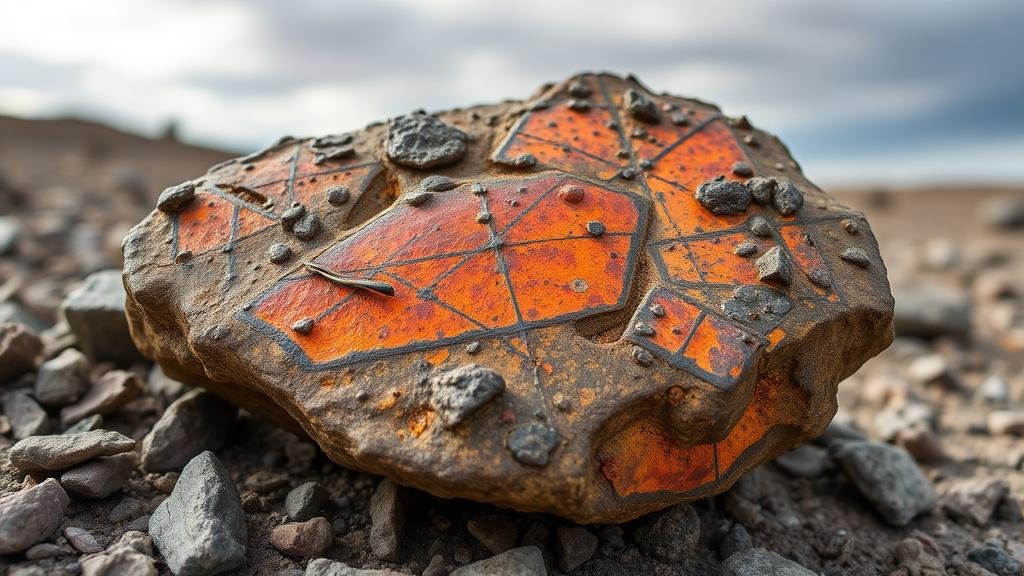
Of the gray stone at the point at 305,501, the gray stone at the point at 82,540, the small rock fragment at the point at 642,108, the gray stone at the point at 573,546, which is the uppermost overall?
the small rock fragment at the point at 642,108

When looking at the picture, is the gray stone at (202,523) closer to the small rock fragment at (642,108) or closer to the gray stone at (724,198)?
the gray stone at (724,198)

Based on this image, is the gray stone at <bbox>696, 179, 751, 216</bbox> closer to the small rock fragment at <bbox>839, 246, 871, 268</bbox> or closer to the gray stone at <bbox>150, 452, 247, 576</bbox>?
the small rock fragment at <bbox>839, 246, 871, 268</bbox>

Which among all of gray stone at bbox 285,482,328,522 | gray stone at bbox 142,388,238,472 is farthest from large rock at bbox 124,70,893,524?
gray stone at bbox 285,482,328,522

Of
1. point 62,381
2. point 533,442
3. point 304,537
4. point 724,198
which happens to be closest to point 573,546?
point 533,442

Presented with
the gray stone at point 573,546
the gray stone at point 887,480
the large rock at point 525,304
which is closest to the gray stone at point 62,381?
the large rock at point 525,304

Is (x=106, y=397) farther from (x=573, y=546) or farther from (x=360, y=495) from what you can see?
Answer: (x=573, y=546)

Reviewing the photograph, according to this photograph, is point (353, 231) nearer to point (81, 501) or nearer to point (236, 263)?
point (236, 263)
